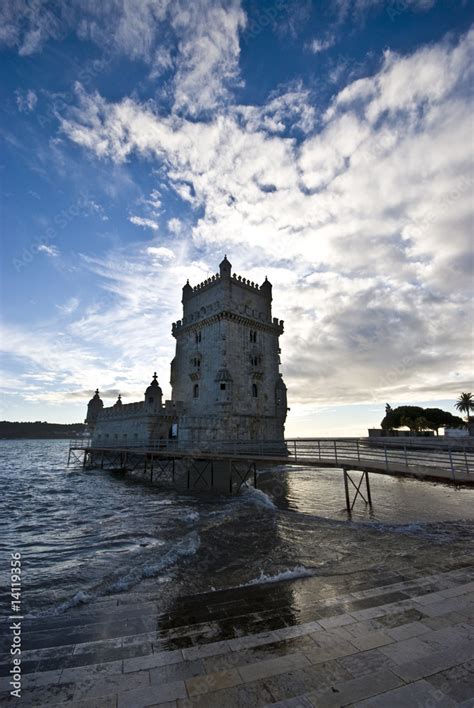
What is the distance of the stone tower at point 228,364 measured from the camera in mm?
33219

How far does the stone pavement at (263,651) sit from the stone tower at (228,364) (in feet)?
86.6

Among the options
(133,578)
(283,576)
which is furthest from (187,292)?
(283,576)

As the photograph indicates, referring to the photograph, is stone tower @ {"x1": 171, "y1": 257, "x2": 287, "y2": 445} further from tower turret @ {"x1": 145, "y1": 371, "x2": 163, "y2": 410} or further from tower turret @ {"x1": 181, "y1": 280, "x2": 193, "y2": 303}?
tower turret @ {"x1": 145, "y1": 371, "x2": 163, "y2": 410}

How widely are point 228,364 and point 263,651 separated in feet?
99.6

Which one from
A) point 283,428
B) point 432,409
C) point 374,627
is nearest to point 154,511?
point 374,627

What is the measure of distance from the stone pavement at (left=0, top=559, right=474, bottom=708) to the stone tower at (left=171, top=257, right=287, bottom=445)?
26397 mm

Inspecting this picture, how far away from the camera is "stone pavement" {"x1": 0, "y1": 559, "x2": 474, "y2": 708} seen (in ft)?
11.0

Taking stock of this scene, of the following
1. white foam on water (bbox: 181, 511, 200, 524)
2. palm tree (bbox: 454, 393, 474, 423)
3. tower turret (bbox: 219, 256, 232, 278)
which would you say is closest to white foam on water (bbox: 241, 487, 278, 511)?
white foam on water (bbox: 181, 511, 200, 524)

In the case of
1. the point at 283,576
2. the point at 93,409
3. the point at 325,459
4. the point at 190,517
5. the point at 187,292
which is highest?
the point at 187,292

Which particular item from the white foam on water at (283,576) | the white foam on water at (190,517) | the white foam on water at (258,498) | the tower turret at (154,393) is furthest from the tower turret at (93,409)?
the white foam on water at (283,576)

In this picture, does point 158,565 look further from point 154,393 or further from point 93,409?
point 93,409

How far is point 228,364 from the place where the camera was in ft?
113

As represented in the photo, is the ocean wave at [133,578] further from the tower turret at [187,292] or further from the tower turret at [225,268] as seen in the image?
the tower turret at [187,292]

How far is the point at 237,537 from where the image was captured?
10883 mm
